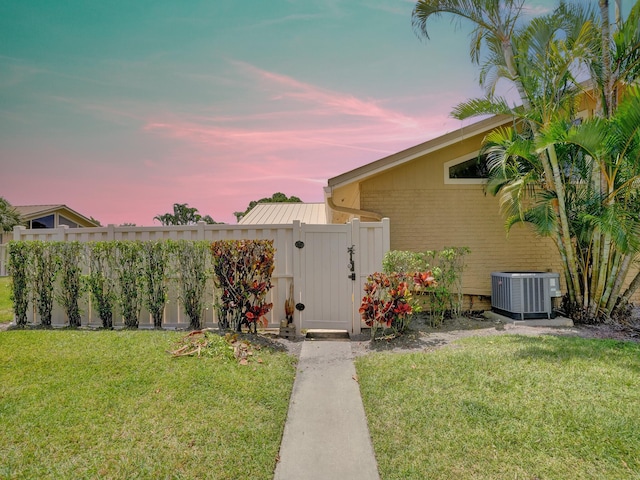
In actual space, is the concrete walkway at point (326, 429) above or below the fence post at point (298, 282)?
below

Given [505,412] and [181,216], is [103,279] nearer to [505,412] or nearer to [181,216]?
[505,412]

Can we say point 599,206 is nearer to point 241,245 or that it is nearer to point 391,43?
point 391,43

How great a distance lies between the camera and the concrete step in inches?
240

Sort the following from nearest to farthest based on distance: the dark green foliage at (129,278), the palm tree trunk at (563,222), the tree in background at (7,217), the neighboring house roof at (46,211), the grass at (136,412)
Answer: the grass at (136,412), the dark green foliage at (129,278), the palm tree trunk at (563,222), the tree in background at (7,217), the neighboring house roof at (46,211)

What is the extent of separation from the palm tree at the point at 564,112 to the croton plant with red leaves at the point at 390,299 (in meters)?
2.65

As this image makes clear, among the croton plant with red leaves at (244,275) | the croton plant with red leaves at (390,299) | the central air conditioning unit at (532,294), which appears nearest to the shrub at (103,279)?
the croton plant with red leaves at (244,275)

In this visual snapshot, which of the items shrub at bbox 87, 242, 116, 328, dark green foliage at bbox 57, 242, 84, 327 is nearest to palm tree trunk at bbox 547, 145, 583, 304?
shrub at bbox 87, 242, 116, 328

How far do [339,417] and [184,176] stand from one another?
27.8 feet

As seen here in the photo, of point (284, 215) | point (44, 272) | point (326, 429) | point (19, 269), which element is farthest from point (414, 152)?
point (19, 269)

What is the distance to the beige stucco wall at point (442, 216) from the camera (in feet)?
27.4

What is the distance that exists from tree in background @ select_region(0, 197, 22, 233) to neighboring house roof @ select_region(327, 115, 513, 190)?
75.3ft

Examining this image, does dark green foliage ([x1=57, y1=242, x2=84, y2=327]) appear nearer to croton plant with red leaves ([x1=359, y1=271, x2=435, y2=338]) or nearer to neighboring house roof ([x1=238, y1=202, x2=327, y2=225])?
croton plant with red leaves ([x1=359, y1=271, x2=435, y2=338])

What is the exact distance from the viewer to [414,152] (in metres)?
7.82

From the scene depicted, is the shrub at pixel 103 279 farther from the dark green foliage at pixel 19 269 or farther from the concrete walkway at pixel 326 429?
the concrete walkway at pixel 326 429
